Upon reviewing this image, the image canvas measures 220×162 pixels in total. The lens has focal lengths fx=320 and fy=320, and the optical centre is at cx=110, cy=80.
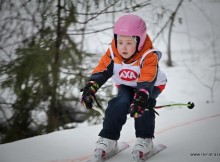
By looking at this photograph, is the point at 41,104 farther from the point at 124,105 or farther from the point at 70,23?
the point at 124,105

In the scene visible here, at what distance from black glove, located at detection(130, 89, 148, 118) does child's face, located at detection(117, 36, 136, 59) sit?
0.40m

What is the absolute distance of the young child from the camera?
257 centimetres

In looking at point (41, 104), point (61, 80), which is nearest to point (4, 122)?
point (41, 104)

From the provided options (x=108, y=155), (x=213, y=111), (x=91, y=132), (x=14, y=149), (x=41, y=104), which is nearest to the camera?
(x=108, y=155)

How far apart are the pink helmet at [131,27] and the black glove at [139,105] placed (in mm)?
460

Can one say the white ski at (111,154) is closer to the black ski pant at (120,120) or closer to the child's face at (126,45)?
the black ski pant at (120,120)

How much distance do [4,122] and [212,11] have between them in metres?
5.75

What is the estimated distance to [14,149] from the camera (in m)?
3.16

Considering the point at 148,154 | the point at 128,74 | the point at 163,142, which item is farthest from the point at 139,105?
the point at 163,142

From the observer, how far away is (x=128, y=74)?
108 inches

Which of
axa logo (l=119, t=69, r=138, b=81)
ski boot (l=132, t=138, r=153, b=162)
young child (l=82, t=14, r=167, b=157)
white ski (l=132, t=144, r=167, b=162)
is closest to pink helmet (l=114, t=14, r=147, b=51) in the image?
young child (l=82, t=14, r=167, b=157)

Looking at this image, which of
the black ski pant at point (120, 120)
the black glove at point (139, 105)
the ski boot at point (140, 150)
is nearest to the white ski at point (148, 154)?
the ski boot at point (140, 150)

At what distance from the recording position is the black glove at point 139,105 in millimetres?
2352

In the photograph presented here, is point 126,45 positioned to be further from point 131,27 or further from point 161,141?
point 161,141
